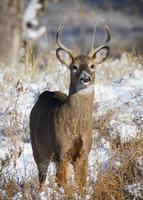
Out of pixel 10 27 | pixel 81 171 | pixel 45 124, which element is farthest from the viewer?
A: pixel 10 27

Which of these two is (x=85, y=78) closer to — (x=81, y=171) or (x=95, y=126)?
(x=81, y=171)

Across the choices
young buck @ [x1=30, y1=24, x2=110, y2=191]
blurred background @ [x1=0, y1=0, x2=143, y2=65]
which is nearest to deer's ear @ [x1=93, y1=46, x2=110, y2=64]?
young buck @ [x1=30, y1=24, x2=110, y2=191]

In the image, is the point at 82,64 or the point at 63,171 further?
the point at 82,64

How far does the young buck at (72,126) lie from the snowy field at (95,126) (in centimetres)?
17

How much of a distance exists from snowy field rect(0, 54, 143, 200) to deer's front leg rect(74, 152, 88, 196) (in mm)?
97

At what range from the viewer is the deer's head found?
8.16 metres

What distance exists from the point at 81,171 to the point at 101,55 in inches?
49.9

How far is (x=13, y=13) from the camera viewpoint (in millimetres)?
18203

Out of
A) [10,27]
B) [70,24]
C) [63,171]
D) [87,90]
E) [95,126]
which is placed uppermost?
[70,24]

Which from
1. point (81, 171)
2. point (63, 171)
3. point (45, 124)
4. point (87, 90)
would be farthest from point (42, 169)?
point (87, 90)

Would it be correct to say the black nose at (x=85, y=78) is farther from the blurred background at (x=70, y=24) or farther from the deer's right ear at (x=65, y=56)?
the blurred background at (x=70, y=24)

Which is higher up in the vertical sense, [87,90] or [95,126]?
[87,90]

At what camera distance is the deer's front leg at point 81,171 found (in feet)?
26.0

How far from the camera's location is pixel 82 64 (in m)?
8.31
